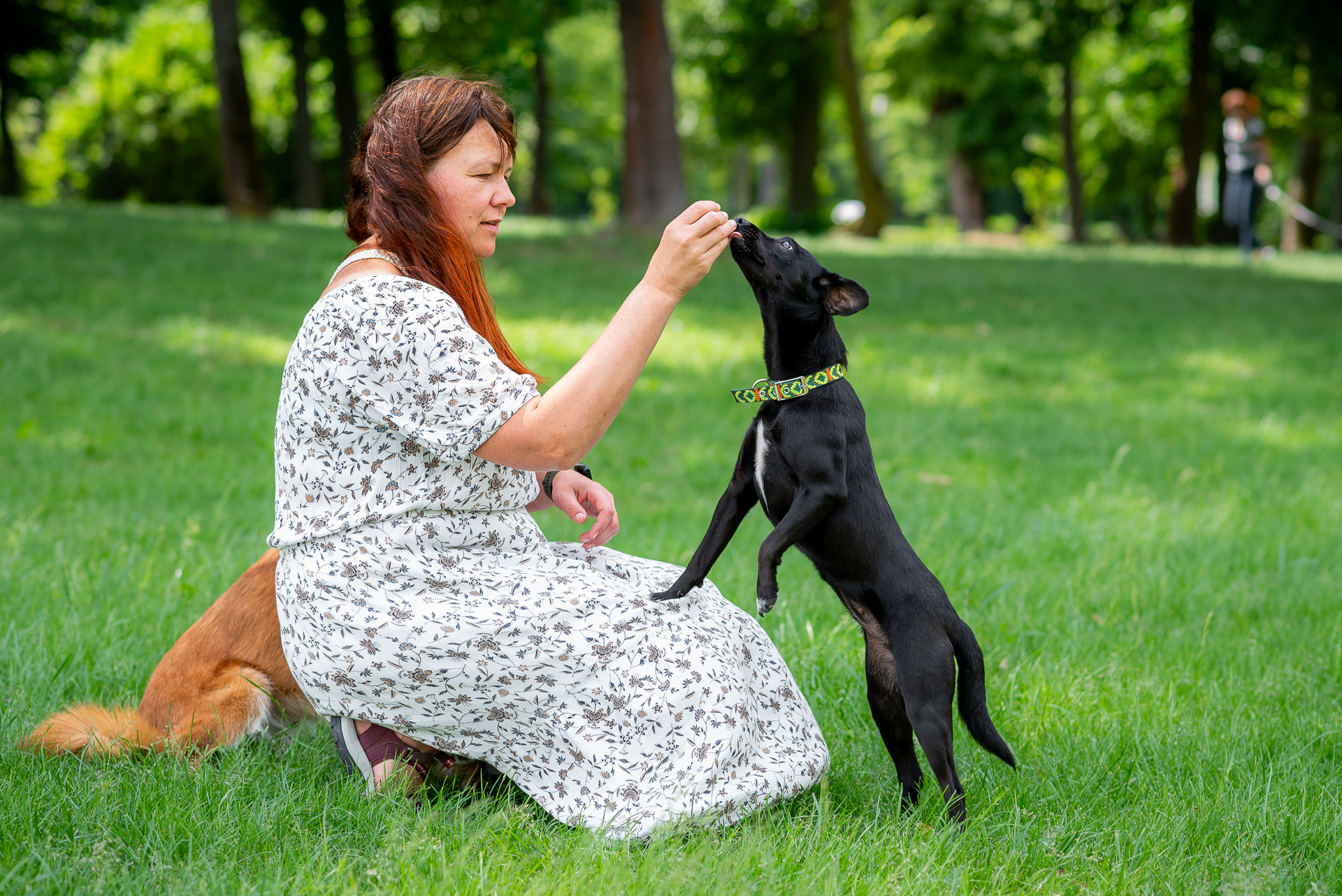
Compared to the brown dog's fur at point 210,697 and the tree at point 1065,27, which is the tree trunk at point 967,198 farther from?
the brown dog's fur at point 210,697

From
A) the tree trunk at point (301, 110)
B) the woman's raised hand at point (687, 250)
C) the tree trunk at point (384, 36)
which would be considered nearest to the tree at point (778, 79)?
the tree trunk at point (384, 36)

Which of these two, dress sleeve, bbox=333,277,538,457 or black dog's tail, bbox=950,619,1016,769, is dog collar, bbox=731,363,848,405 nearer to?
dress sleeve, bbox=333,277,538,457

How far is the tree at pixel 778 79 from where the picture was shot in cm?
2706

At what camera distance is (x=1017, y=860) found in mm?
2479

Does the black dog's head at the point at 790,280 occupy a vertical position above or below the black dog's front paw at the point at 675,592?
above

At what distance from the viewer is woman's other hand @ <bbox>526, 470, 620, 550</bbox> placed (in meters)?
2.96

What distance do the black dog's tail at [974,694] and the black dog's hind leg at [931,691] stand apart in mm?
64

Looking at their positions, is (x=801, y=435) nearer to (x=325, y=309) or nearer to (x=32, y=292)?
(x=325, y=309)

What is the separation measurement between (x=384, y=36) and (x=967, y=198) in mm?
16307

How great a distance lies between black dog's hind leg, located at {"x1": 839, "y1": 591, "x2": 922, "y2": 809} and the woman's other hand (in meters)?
0.67

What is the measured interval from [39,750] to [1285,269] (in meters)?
18.0

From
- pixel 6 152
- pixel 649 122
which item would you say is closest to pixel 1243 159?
pixel 649 122

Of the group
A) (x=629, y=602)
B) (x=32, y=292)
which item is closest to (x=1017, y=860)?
(x=629, y=602)

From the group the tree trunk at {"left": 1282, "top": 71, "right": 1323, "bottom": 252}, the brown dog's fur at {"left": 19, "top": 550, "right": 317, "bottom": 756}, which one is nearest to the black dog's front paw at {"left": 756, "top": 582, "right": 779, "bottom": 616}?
the brown dog's fur at {"left": 19, "top": 550, "right": 317, "bottom": 756}
